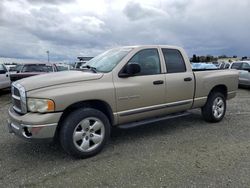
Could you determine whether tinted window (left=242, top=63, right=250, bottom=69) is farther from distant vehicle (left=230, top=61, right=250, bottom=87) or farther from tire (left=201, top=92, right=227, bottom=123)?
tire (left=201, top=92, right=227, bottom=123)

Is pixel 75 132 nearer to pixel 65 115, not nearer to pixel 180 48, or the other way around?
pixel 65 115

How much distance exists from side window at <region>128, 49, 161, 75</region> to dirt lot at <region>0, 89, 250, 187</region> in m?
1.39

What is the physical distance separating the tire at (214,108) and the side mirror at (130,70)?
99.6 inches

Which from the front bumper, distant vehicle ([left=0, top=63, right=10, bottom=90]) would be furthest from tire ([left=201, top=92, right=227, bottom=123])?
distant vehicle ([left=0, top=63, right=10, bottom=90])

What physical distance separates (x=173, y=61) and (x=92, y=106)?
2141mm

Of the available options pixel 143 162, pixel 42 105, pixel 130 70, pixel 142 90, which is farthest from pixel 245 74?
pixel 42 105

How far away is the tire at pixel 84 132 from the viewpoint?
11.8 feet

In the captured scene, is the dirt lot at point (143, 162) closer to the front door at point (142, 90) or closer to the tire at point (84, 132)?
the tire at point (84, 132)

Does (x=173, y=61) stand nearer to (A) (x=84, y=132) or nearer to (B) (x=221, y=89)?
(B) (x=221, y=89)

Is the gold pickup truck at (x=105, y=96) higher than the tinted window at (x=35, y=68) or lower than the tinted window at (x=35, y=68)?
lower

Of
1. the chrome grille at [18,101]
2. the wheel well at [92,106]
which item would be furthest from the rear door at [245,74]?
the chrome grille at [18,101]

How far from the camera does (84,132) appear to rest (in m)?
3.78

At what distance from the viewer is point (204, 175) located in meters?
3.24

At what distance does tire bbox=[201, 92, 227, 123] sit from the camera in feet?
19.0
